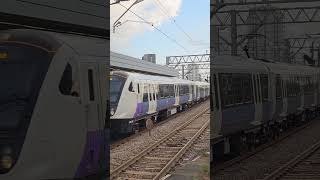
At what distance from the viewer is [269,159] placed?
8.30 meters

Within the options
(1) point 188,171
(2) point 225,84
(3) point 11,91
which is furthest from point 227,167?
(3) point 11,91

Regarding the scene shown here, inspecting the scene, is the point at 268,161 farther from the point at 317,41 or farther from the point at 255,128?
the point at 317,41

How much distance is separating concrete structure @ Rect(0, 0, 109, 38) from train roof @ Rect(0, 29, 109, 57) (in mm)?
39

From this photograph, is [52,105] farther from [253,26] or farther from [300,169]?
[253,26]

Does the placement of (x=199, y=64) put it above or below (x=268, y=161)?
above

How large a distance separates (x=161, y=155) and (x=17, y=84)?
1.04 meters

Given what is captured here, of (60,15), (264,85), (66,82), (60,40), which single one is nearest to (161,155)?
(66,82)

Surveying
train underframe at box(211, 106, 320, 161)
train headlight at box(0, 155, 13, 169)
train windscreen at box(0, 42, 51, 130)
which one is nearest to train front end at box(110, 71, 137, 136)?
train windscreen at box(0, 42, 51, 130)

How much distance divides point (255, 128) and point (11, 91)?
6.26 meters

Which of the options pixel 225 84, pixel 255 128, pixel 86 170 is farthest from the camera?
pixel 255 128

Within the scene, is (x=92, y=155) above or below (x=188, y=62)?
below

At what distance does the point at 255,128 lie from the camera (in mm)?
8594

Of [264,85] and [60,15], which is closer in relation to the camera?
[60,15]

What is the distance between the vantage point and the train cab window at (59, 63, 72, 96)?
Answer: 3.06 metres
